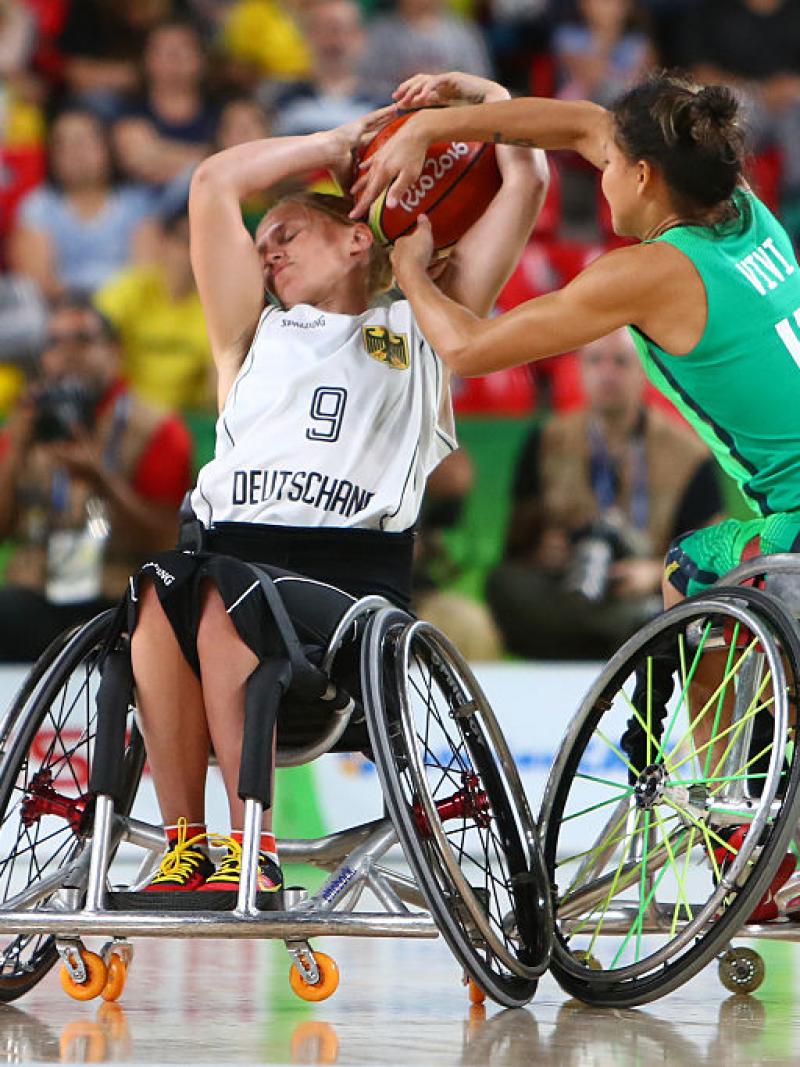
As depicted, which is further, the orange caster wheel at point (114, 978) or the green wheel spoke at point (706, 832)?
the orange caster wheel at point (114, 978)

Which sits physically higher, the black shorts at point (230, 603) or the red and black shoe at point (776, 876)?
the black shorts at point (230, 603)

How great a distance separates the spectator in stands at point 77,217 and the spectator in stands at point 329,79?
2.58 ft

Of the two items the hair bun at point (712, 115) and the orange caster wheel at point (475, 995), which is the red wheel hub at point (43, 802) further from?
the hair bun at point (712, 115)

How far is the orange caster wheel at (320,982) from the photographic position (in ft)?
8.61

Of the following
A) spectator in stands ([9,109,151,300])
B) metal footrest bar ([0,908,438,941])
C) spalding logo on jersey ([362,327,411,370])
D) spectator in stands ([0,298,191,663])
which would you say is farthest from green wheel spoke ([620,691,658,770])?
spectator in stands ([9,109,151,300])

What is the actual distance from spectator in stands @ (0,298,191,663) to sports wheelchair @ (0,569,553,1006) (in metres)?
3.52

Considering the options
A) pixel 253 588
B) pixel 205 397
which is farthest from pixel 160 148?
pixel 253 588

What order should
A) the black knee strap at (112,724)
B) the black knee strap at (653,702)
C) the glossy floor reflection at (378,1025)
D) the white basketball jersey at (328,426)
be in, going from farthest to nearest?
the white basketball jersey at (328,426), the black knee strap at (653,702), the black knee strap at (112,724), the glossy floor reflection at (378,1025)

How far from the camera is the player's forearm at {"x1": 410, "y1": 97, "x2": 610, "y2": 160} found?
10.1 ft

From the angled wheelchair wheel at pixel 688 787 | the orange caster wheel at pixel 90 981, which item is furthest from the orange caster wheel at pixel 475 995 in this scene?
the orange caster wheel at pixel 90 981

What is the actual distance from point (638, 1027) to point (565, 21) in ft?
19.4

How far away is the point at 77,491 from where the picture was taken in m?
6.58

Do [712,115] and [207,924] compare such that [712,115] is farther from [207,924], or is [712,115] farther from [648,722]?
[207,924]

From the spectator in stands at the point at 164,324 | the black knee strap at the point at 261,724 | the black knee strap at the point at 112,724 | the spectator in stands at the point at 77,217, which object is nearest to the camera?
the black knee strap at the point at 261,724
